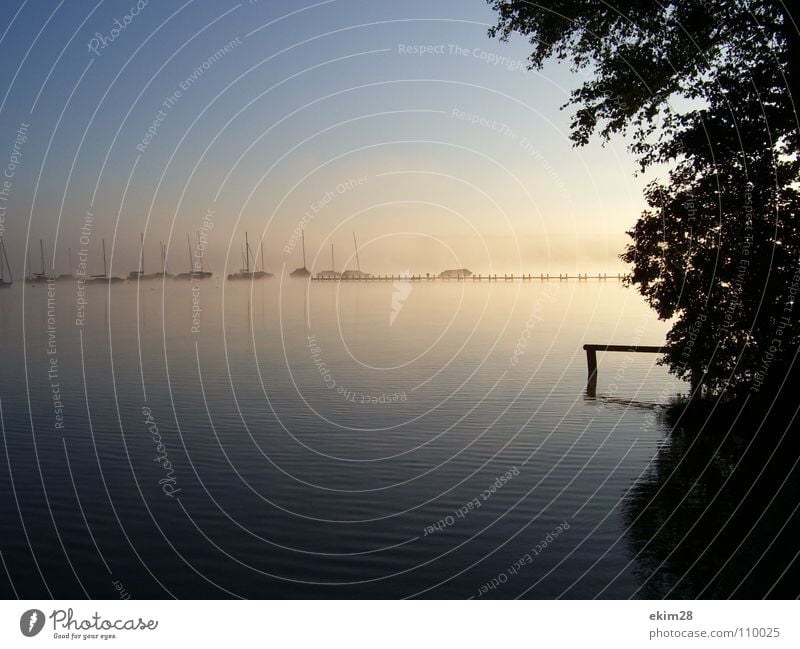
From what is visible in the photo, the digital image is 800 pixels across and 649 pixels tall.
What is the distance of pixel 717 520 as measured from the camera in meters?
18.7

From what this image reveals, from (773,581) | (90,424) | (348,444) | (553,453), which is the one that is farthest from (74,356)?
(773,581)

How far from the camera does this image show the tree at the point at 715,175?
22.4 meters

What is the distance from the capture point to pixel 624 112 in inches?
1036

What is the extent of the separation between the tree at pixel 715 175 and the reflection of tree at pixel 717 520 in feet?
7.32

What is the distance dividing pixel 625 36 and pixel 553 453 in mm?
13008

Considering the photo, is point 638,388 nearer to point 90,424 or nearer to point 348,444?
point 348,444

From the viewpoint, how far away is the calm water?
15.2m

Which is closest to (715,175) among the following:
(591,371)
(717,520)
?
(717,520)

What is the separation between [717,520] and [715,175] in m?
9.78
